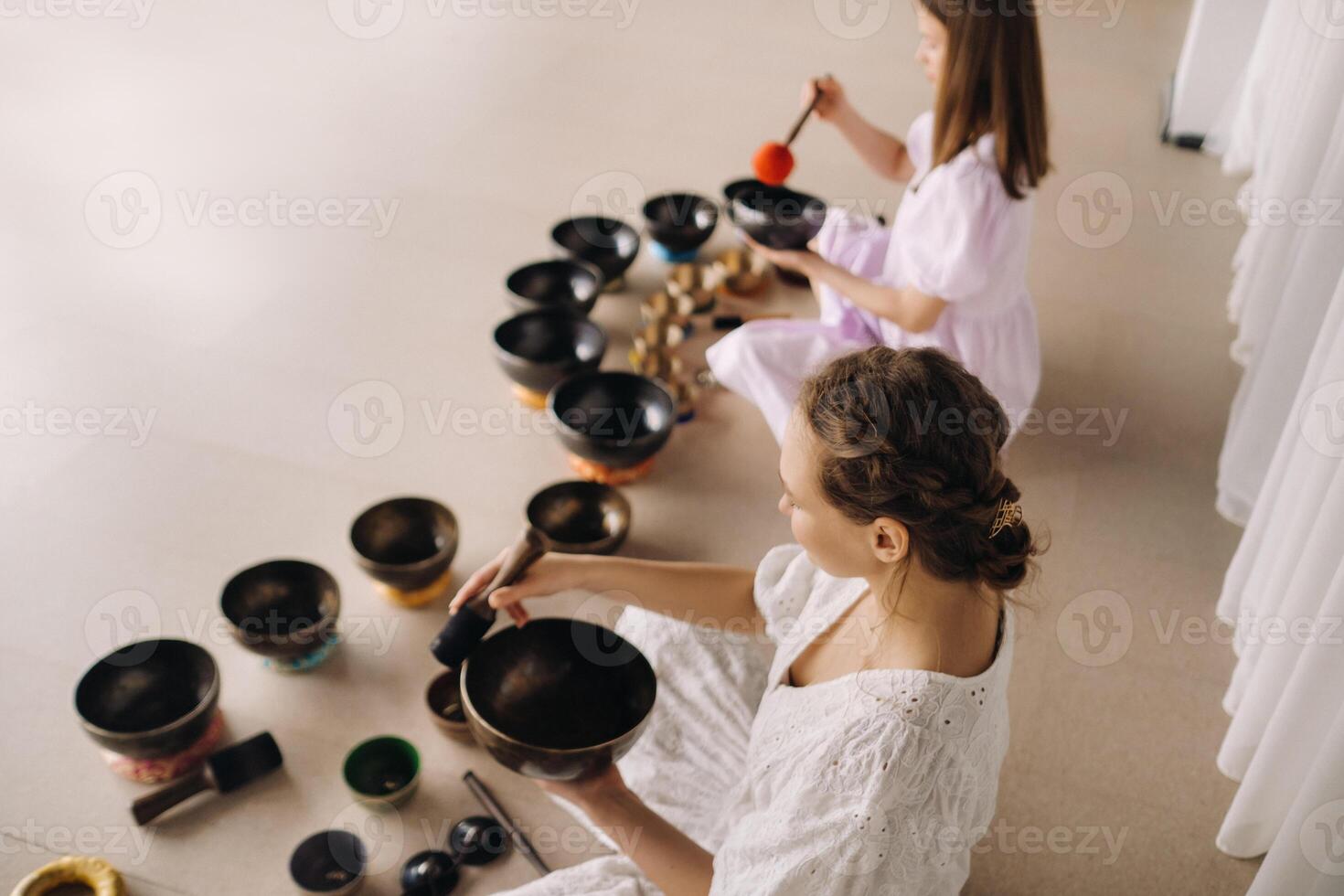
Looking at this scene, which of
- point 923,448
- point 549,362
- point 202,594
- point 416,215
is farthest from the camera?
point 416,215

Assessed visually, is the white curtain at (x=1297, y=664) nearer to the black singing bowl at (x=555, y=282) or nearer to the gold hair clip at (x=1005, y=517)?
the gold hair clip at (x=1005, y=517)

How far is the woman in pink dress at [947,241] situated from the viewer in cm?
213

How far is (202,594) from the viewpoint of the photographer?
7.47 ft

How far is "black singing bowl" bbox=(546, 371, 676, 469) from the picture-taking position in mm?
2480

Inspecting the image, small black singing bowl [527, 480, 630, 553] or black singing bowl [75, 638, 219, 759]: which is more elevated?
small black singing bowl [527, 480, 630, 553]

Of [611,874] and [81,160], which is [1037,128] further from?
[81,160]

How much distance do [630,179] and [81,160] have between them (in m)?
1.87

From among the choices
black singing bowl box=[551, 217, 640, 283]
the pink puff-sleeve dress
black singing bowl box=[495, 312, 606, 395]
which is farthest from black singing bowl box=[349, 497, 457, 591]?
black singing bowl box=[551, 217, 640, 283]

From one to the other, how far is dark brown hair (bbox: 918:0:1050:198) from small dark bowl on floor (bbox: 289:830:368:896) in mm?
1631

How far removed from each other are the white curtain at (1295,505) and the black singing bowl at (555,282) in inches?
62.0

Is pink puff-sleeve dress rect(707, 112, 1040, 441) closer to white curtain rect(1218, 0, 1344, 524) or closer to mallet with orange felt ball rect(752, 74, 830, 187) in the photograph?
mallet with orange felt ball rect(752, 74, 830, 187)

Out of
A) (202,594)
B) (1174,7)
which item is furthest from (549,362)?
(1174,7)

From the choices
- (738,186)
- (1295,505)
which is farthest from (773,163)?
(1295,505)

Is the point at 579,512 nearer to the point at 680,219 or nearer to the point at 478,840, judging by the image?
the point at 478,840
